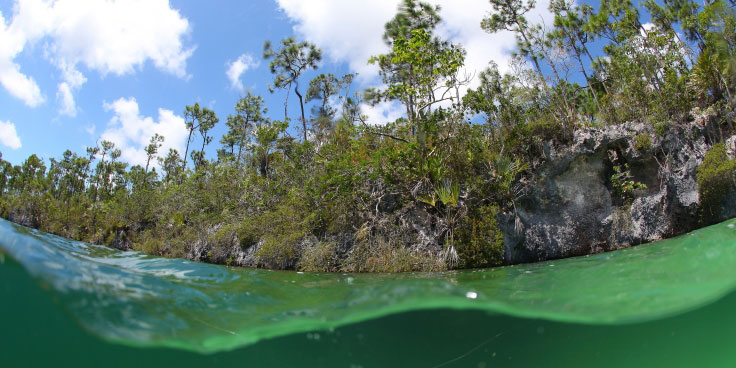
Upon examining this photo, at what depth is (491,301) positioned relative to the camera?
15.7 ft

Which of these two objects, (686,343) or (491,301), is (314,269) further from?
(686,343)

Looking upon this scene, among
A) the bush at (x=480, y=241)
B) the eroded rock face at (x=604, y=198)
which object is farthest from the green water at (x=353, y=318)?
the eroded rock face at (x=604, y=198)

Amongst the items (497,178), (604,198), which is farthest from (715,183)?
(497,178)

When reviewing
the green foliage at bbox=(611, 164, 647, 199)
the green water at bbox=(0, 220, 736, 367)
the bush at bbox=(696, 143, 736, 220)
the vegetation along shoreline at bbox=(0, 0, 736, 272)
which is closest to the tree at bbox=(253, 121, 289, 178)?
the vegetation along shoreline at bbox=(0, 0, 736, 272)

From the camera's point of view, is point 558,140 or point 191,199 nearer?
point 558,140

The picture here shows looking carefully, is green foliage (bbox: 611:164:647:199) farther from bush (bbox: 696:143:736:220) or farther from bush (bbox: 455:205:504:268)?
bush (bbox: 455:205:504:268)

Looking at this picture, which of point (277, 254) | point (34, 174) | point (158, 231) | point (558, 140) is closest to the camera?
point (277, 254)

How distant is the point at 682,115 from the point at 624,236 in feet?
23.6

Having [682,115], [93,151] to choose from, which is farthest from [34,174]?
[682,115]

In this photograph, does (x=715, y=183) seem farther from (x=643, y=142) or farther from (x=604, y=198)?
(x=604, y=198)

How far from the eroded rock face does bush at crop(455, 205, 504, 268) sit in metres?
0.54

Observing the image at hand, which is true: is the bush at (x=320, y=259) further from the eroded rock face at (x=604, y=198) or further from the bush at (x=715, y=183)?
the bush at (x=715, y=183)

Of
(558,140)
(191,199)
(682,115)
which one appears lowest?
(191,199)

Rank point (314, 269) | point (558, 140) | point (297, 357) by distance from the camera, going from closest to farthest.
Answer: point (297, 357) < point (314, 269) < point (558, 140)
